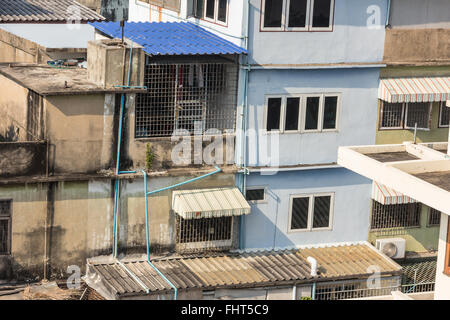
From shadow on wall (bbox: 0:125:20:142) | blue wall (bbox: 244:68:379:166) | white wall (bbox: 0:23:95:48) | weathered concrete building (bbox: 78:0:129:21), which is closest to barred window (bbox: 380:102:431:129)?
blue wall (bbox: 244:68:379:166)

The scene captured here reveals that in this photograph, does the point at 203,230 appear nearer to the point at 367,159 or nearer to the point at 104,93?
the point at 104,93

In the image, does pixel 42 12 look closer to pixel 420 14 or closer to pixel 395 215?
pixel 420 14

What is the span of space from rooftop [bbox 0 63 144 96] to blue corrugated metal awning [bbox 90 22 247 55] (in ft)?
4.14

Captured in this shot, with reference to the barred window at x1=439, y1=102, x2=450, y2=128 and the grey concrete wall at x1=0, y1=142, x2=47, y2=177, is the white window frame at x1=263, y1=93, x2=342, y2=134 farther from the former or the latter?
the grey concrete wall at x1=0, y1=142, x2=47, y2=177

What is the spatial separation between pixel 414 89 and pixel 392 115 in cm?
87

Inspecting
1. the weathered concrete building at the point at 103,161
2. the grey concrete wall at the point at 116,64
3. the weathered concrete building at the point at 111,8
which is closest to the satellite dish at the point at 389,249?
the weathered concrete building at the point at 103,161

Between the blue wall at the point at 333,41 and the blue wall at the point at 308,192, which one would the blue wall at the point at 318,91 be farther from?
the blue wall at the point at 308,192

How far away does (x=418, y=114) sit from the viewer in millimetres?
19609

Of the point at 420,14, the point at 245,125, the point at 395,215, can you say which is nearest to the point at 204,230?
the point at 245,125

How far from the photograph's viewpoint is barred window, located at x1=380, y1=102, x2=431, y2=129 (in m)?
19.3

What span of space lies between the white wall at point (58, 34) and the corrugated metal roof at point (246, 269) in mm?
9322

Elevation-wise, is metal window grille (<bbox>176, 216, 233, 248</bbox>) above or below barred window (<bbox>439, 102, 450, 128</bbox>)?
below
